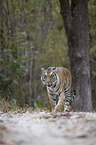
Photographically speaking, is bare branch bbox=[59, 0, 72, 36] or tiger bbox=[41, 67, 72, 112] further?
bare branch bbox=[59, 0, 72, 36]

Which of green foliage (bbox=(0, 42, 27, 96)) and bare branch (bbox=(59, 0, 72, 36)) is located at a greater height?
bare branch (bbox=(59, 0, 72, 36))

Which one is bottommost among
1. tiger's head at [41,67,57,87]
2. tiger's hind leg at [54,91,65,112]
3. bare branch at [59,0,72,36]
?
tiger's hind leg at [54,91,65,112]

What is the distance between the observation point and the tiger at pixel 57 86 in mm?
5648

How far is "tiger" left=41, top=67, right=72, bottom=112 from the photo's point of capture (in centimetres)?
565

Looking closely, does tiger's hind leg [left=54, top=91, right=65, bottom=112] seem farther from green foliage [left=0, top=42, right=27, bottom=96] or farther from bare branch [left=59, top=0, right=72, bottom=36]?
green foliage [left=0, top=42, right=27, bottom=96]

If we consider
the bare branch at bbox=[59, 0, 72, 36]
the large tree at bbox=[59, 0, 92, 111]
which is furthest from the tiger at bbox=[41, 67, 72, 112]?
the bare branch at bbox=[59, 0, 72, 36]

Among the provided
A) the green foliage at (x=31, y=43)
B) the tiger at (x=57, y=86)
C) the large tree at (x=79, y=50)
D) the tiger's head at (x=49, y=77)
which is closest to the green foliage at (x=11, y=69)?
the green foliage at (x=31, y=43)

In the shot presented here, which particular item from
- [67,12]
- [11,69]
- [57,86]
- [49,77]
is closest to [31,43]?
[11,69]

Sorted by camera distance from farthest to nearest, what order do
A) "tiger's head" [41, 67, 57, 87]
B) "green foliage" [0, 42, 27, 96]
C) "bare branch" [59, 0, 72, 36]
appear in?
"green foliage" [0, 42, 27, 96] < "bare branch" [59, 0, 72, 36] < "tiger's head" [41, 67, 57, 87]

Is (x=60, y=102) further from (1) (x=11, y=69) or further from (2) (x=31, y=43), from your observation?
(2) (x=31, y=43)

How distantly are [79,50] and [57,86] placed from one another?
142 cm

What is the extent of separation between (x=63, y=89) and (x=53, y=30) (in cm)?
684

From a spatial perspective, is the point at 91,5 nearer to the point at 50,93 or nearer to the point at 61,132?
the point at 50,93

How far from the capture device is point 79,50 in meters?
6.74
